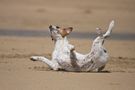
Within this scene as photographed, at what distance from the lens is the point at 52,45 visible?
66.1 feet

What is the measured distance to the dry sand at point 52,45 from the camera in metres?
12.8

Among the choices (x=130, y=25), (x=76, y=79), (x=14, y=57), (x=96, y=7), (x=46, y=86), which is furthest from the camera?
(x=96, y=7)

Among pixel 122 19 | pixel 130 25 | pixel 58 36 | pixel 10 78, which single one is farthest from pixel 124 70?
pixel 122 19

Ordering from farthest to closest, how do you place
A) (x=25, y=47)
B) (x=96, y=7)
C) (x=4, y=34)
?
(x=96, y=7) < (x=4, y=34) < (x=25, y=47)

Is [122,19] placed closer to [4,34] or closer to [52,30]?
[4,34]

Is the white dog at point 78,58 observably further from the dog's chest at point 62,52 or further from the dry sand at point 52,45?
the dry sand at point 52,45

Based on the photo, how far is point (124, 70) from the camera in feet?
48.9

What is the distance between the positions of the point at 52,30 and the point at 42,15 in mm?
19338

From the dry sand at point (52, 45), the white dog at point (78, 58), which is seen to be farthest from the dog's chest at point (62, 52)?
the dry sand at point (52, 45)

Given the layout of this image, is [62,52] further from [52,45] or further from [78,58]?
[52,45]

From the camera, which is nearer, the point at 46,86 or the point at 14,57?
the point at 46,86

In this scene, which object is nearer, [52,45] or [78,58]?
[78,58]

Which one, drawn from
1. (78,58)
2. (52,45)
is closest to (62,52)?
(78,58)

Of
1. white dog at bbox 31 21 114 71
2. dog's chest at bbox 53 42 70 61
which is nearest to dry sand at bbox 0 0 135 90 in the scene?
white dog at bbox 31 21 114 71
